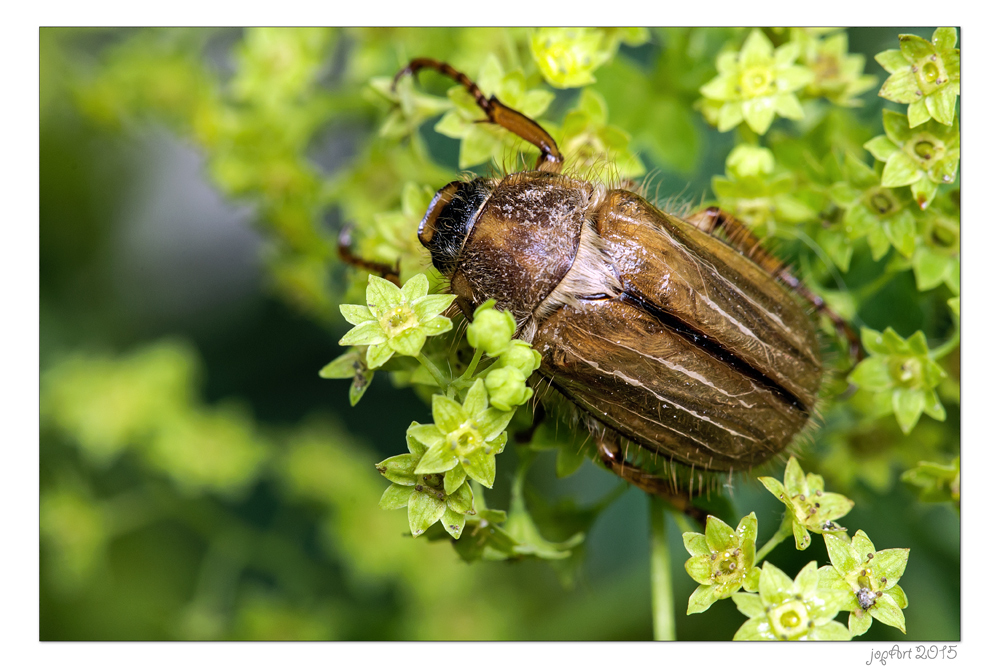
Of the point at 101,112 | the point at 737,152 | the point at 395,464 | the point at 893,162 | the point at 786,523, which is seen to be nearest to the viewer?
the point at 395,464

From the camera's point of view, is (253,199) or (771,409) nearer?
(771,409)

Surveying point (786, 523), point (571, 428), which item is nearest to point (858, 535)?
point (786, 523)

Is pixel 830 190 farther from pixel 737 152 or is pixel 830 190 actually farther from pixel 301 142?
pixel 301 142

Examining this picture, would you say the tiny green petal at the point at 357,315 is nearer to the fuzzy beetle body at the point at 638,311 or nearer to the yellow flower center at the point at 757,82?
the fuzzy beetle body at the point at 638,311

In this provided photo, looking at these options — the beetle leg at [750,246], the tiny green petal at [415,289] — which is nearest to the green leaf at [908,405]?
the beetle leg at [750,246]

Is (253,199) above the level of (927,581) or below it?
above

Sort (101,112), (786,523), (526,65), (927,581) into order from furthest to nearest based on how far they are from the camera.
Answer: (101,112) → (927,581) → (526,65) → (786,523)
